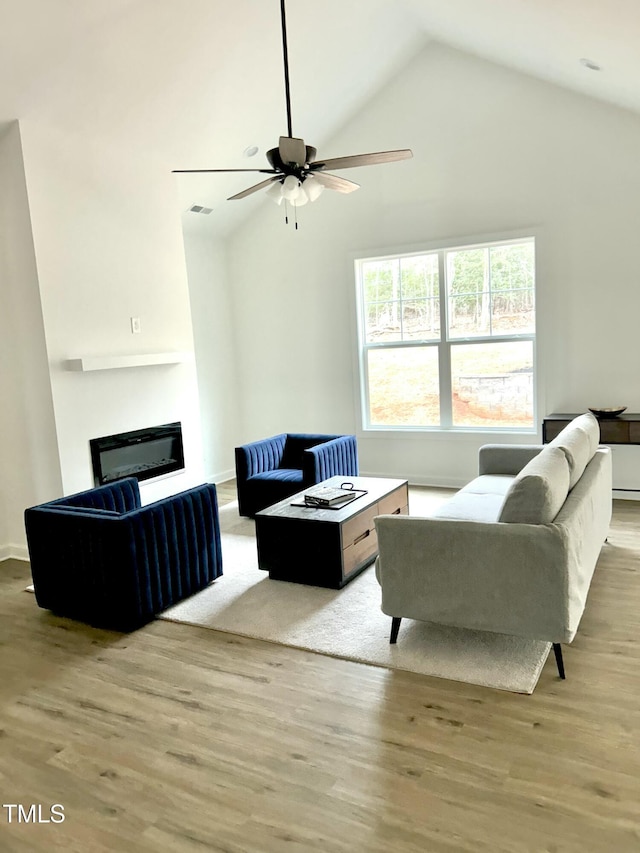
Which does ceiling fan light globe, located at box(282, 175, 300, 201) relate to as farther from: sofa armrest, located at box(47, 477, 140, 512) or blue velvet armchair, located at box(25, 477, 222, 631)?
sofa armrest, located at box(47, 477, 140, 512)

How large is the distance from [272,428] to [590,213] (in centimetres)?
378

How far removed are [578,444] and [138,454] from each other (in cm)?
328

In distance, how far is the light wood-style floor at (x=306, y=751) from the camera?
1.97m

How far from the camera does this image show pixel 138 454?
509 cm

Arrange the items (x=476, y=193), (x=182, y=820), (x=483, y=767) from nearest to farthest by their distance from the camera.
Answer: (x=182, y=820) < (x=483, y=767) < (x=476, y=193)

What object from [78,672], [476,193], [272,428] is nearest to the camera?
[78,672]

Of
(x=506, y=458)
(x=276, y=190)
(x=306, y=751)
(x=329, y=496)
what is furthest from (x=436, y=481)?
(x=306, y=751)

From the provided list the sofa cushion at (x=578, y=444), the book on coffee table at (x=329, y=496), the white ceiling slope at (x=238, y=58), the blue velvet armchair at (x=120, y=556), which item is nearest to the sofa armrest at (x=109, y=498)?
the blue velvet armchair at (x=120, y=556)

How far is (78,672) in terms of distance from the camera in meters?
3.04

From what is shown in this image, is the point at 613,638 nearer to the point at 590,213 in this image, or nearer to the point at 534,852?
the point at 534,852

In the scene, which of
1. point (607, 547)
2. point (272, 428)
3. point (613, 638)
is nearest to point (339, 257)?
point (272, 428)

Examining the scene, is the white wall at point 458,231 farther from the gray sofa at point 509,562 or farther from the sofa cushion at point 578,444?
the gray sofa at point 509,562

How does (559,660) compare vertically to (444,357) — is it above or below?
below

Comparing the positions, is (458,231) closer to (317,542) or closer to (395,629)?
(317,542)
